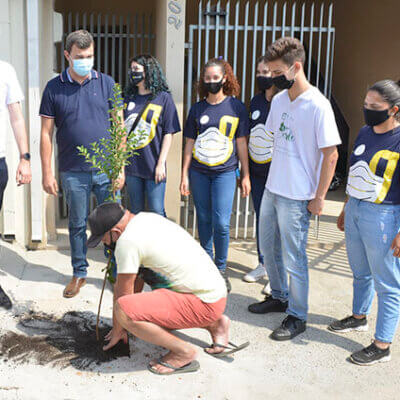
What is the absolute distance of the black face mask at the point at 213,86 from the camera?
4496mm

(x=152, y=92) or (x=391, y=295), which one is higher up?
(x=152, y=92)

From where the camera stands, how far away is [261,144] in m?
4.62

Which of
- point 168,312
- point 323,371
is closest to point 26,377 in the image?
point 168,312

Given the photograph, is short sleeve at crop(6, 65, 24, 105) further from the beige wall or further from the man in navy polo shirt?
the beige wall

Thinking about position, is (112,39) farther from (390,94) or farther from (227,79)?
(390,94)

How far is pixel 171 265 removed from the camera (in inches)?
127

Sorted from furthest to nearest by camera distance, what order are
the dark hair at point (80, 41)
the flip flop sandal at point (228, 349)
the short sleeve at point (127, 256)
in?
the dark hair at point (80, 41)
the flip flop sandal at point (228, 349)
the short sleeve at point (127, 256)

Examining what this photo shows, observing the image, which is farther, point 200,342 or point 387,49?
point 387,49

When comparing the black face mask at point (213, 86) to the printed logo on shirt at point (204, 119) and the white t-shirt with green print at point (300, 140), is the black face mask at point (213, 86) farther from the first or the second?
the white t-shirt with green print at point (300, 140)

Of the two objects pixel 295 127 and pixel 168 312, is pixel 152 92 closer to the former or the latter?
pixel 295 127

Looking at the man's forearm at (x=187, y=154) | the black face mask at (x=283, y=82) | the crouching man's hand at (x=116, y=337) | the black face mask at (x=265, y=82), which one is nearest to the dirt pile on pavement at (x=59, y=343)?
the crouching man's hand at (x=116, y=337)

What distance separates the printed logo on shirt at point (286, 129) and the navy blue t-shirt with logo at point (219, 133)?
2.84ft

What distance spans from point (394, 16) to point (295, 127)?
6016 millimetres

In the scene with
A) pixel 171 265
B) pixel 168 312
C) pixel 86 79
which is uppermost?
pixel 86 79
